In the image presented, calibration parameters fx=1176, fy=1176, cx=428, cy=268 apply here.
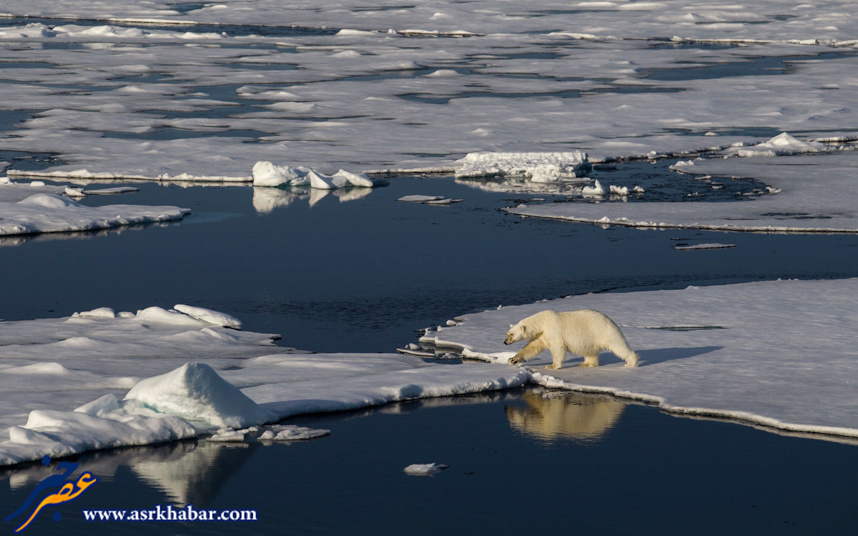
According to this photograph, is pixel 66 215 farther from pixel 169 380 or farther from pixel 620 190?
pixel 169 380

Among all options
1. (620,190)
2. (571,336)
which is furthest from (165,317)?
(620,190)

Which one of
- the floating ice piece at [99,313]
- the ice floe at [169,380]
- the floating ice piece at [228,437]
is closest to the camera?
the ice floe at [169,380]

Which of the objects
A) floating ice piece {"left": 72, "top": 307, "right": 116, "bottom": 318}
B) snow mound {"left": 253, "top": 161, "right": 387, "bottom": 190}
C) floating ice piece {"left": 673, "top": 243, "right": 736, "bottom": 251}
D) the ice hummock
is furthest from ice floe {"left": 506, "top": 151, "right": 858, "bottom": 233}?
floating ice piece {"left": 72, "top": 307, "right": 116, "bottom": 318}

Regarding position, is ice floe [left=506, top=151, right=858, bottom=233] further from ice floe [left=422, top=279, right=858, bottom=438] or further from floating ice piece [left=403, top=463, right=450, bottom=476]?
floating ice piece [left=403, top=463, right=450, bottom=476]

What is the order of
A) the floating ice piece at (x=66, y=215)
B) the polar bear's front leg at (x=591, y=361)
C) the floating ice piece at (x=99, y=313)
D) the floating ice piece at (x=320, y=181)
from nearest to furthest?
1. the polar bear's front leg at (x=591, y=361)
2. the floating ice piece at (x=99, y=313)
3. the floating ice piece at (x=66, y=215)
4. the floating ice piece at (x=320, y=181)

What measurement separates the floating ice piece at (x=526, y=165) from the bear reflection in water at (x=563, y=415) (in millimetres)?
10686

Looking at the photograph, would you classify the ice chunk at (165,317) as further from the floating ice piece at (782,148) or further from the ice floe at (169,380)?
the floating ice piece at (782,148)

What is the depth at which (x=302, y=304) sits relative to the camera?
11242 mm

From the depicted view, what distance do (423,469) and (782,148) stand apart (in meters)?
15.7

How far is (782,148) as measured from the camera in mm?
20797

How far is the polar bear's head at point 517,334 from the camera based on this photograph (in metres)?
8.74

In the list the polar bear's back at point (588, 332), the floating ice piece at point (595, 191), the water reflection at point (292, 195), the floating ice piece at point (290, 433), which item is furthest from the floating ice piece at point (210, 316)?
the floating ice piece at point (595, 191)

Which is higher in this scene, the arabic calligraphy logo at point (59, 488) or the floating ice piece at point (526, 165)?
the floating ice piece at point (526, 165)

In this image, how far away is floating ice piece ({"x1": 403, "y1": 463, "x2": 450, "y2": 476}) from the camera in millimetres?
6824
